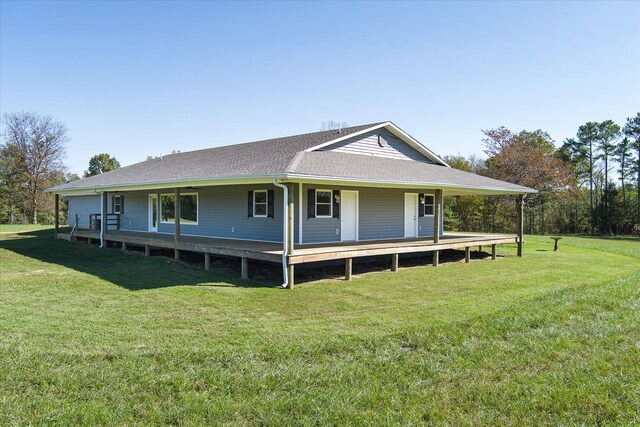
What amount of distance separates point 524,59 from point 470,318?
11.7m

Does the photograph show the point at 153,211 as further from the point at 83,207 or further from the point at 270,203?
the point at 83,207

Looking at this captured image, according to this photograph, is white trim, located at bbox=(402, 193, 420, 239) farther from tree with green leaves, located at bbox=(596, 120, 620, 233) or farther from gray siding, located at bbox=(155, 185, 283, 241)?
tree with green leaves, located at bbox=(596, 120, 620, 233)

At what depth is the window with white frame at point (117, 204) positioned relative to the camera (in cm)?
1947

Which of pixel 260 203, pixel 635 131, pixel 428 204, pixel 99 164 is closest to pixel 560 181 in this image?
pixel 635 131

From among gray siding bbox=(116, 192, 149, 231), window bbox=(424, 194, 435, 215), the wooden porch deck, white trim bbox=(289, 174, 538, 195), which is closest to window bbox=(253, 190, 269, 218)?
the wooden porch deck

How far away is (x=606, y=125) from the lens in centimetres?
3962

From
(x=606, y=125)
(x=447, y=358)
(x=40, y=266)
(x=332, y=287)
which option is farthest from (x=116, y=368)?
(x=606, y=125)

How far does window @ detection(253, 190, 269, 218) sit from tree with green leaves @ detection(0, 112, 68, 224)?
33.3 metres

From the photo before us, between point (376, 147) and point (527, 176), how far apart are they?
20.2 metres

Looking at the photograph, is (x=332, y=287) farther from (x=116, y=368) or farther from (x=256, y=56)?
(x=256, y=56)

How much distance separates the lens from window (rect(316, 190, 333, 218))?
12930 mm

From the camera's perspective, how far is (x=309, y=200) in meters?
12.7

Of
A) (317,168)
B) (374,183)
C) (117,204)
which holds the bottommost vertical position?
(117,204)

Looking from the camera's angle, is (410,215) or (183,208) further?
(183,208)
